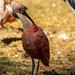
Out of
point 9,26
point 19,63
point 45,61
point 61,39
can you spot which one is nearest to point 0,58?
point 19,63

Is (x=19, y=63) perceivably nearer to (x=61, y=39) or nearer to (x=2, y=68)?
(x=2, y=68)

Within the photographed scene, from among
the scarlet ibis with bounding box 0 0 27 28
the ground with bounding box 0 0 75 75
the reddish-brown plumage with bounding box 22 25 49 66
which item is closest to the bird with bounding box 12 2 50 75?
the reddish-brown plumage with bounding box 22 25 49 66

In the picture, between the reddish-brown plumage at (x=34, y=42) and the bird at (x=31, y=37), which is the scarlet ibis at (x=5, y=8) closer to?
the bird at (x=31, y=37)

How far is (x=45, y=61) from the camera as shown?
3268 mm

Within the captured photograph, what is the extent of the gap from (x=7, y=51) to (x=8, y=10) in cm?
93

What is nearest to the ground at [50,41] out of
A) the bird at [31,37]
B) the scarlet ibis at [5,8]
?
the scarlet ibis at [5,8]

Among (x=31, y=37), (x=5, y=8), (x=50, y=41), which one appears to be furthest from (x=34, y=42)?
(x=50, y=41)

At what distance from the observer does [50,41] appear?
546cm

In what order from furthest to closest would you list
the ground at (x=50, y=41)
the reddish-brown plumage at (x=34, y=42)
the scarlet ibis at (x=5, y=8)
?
the scarlet ibis at (x=5, y=8) < the ground at (x=50, y=41) < the reddish-brown plumage at (x=34, y=42)

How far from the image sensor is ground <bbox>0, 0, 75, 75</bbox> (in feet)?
12.6

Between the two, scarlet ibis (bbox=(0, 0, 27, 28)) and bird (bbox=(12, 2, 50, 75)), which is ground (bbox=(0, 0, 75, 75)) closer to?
scarlet ibis (bbox=(0, 0, 27, 28))

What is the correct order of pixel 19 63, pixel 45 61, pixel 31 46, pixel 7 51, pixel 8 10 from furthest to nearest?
1. pixel 8 10
2. pixel 7 51
3. pixel 19 63
4. pixel 45 61
5. pixel 31 46

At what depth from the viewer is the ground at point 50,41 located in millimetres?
3838

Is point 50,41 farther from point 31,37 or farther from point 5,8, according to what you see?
point 31,37
